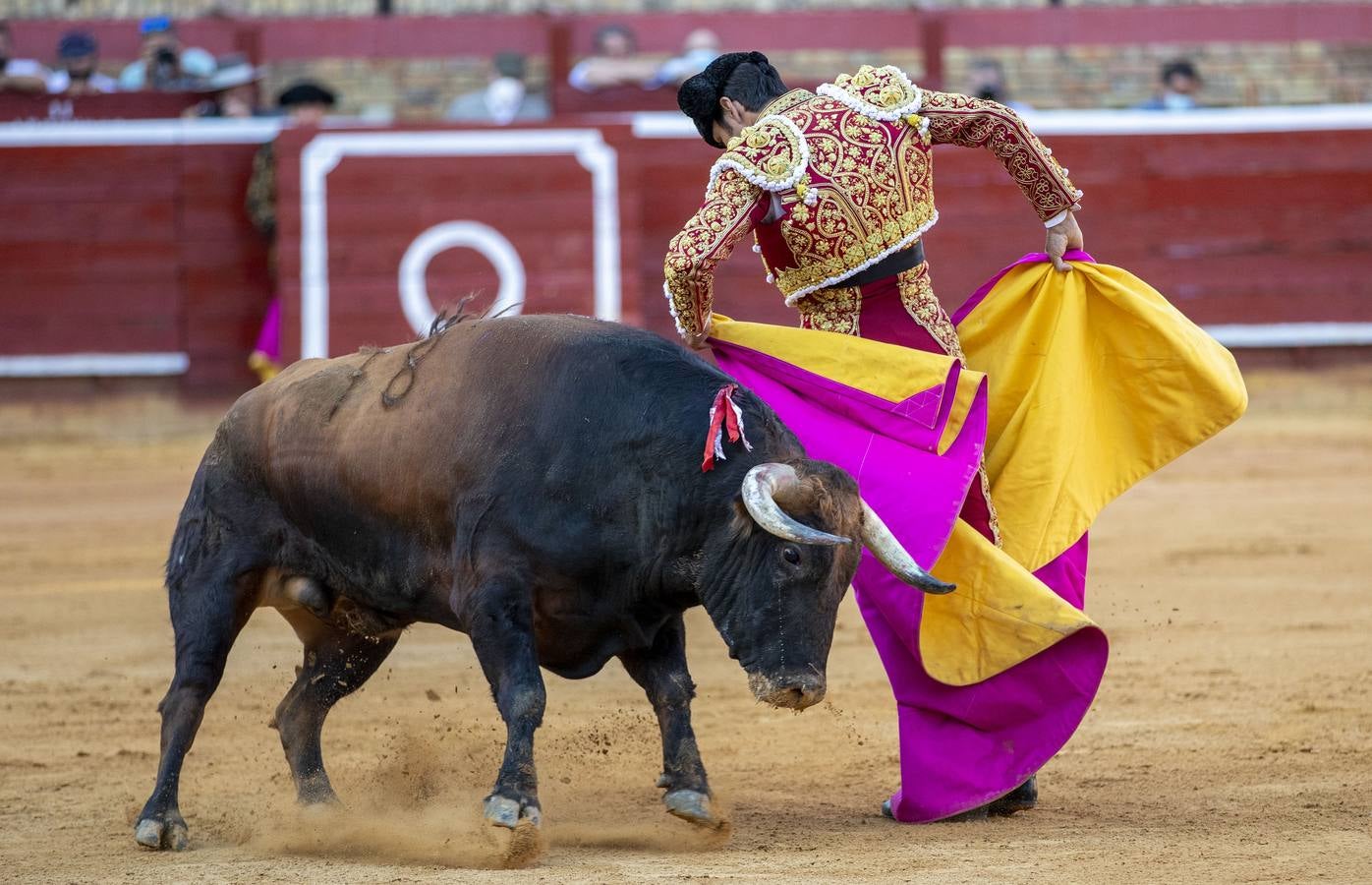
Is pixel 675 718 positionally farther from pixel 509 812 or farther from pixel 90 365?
pixel 90 365

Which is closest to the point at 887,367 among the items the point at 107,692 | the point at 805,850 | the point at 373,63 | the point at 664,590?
the point at 664,590

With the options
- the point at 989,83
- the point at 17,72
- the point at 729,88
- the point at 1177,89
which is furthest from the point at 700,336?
the point at 17,72

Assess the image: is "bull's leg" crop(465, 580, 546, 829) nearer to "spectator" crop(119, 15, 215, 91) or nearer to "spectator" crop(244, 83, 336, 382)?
"spectator" crop(244, 83, 336, 382)

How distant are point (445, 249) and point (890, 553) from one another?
6377 millimetres

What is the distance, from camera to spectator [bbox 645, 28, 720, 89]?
377 inches

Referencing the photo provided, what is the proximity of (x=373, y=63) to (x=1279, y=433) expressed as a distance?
17.5 ft

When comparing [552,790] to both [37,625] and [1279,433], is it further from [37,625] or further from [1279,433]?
[1279,433]

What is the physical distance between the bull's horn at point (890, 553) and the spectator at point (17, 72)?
7.42 m

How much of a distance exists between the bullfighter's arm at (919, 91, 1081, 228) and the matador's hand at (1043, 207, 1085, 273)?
0.10 m

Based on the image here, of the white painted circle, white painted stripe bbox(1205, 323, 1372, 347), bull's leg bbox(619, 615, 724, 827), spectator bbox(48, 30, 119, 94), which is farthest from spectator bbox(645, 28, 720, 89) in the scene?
bull's leg bbox(619, 615, 724, 827)

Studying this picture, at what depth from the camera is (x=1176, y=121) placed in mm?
9359

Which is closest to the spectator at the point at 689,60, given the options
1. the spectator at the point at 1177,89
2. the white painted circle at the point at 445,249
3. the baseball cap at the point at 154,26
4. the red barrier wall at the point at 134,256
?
the white painted circle at the point at 445,249

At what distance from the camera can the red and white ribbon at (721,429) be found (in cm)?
303

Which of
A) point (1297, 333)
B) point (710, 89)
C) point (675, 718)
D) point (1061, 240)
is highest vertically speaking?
point (710, 89)
